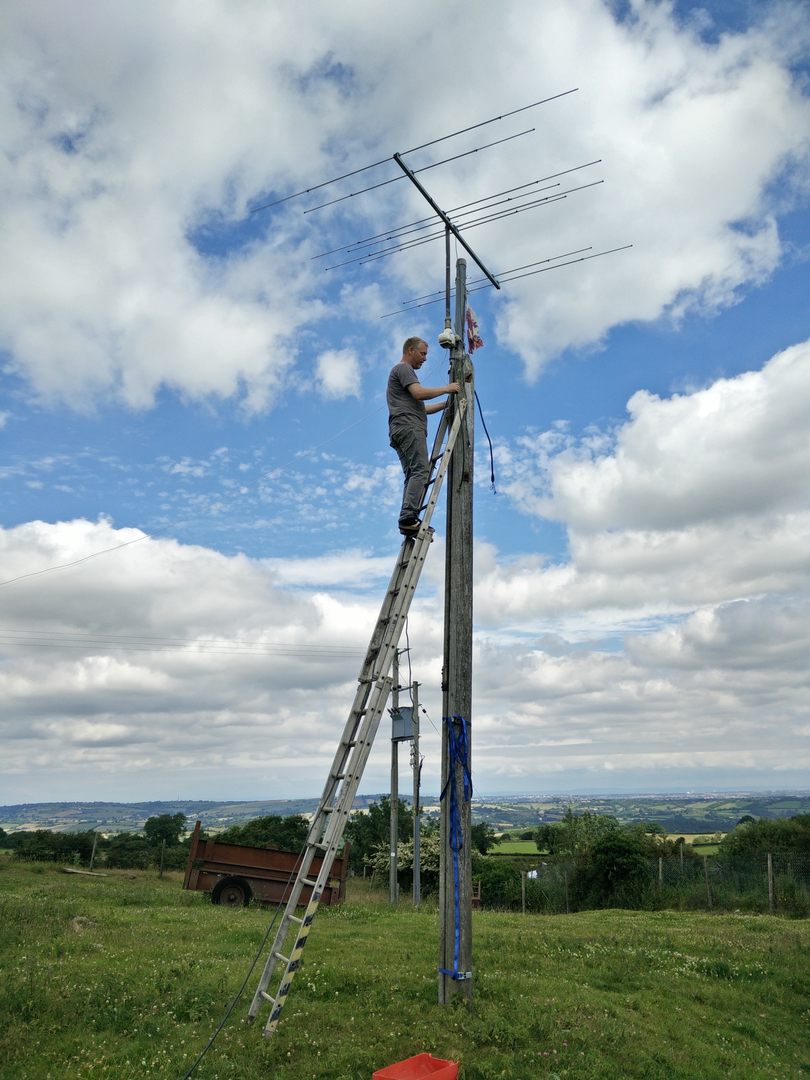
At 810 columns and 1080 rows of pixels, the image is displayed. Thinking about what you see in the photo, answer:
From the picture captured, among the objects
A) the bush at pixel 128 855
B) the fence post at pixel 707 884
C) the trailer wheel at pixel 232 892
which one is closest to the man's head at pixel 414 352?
the trailer wheel at pixel 232 892

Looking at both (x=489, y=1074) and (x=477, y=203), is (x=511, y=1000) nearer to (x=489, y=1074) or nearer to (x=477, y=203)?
(x=489, y=1074)

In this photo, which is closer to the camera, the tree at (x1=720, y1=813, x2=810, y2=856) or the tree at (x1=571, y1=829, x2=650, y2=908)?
the tree at (x1=571, y1=829, x2=650, y2=908)

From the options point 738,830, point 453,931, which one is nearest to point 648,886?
point 738,830

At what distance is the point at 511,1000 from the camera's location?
741cm

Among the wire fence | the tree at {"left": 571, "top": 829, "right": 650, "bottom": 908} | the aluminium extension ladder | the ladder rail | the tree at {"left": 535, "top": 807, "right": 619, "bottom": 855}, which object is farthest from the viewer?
the tree at {"left": 535, "top": 807, "right": 619, "bottom": 855}

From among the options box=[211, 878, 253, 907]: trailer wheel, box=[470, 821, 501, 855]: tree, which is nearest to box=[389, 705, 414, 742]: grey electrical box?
box=[211, 878, 253, 907]: trailer wheel

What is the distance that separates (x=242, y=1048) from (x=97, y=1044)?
139cm

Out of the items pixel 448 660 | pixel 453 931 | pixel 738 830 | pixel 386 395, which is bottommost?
pixel 738 830

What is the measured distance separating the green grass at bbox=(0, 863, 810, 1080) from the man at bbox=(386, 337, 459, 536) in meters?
4.73

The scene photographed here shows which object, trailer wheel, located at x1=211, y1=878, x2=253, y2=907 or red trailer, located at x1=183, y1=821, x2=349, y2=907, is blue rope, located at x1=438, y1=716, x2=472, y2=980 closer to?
red trailer, located at x1=183, y1=821, x2=349, y2=907

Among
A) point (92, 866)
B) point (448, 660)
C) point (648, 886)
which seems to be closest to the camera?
point (448, 660)

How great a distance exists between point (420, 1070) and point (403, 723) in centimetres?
1687

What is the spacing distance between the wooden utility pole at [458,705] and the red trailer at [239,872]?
1136 centimetres

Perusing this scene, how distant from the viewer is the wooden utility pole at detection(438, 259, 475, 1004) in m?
7.02
